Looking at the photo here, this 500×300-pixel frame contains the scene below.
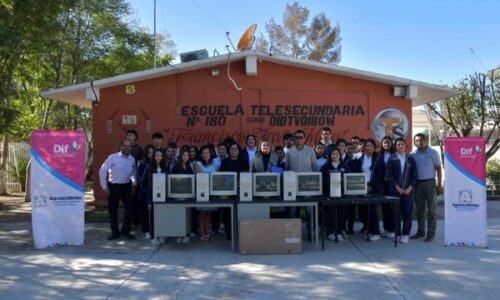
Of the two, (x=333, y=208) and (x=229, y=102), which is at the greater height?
(x=229, y=102)

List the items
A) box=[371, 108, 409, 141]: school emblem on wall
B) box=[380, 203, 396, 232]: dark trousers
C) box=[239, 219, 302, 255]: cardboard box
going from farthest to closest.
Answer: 1. box=[371, 108, 409, 141]: school emblem on wall
2. box=[380, 203, 396, 232]: dark trousers
3. box=[239, 219, 302, 255]: cardboard box

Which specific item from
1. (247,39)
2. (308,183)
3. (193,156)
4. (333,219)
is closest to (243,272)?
(308,183)

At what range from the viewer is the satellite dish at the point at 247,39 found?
43.0 ft

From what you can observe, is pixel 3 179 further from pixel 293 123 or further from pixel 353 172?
pixel 353 172

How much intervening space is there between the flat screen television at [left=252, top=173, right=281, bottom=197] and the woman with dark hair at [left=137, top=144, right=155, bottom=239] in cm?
209

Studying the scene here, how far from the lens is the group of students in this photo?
30.1ft

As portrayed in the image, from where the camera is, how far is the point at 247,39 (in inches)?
516

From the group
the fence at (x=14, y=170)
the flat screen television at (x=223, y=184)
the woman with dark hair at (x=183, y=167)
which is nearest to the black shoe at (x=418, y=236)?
the flat screen television at (x=223, y=184)

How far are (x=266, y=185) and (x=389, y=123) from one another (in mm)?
5951

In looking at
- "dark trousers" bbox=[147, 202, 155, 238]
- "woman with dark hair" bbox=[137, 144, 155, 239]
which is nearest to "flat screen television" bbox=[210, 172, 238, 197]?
"dark trousers" bbox=[147, 202, 155, 238]

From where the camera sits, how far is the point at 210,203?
8.38 metres

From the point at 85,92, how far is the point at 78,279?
23.6ft

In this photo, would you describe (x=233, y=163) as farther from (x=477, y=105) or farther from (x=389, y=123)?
(x=477, y=105)

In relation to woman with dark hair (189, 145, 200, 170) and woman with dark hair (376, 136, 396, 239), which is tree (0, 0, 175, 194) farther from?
woman with dark hair (376, 136, 396, 239)
